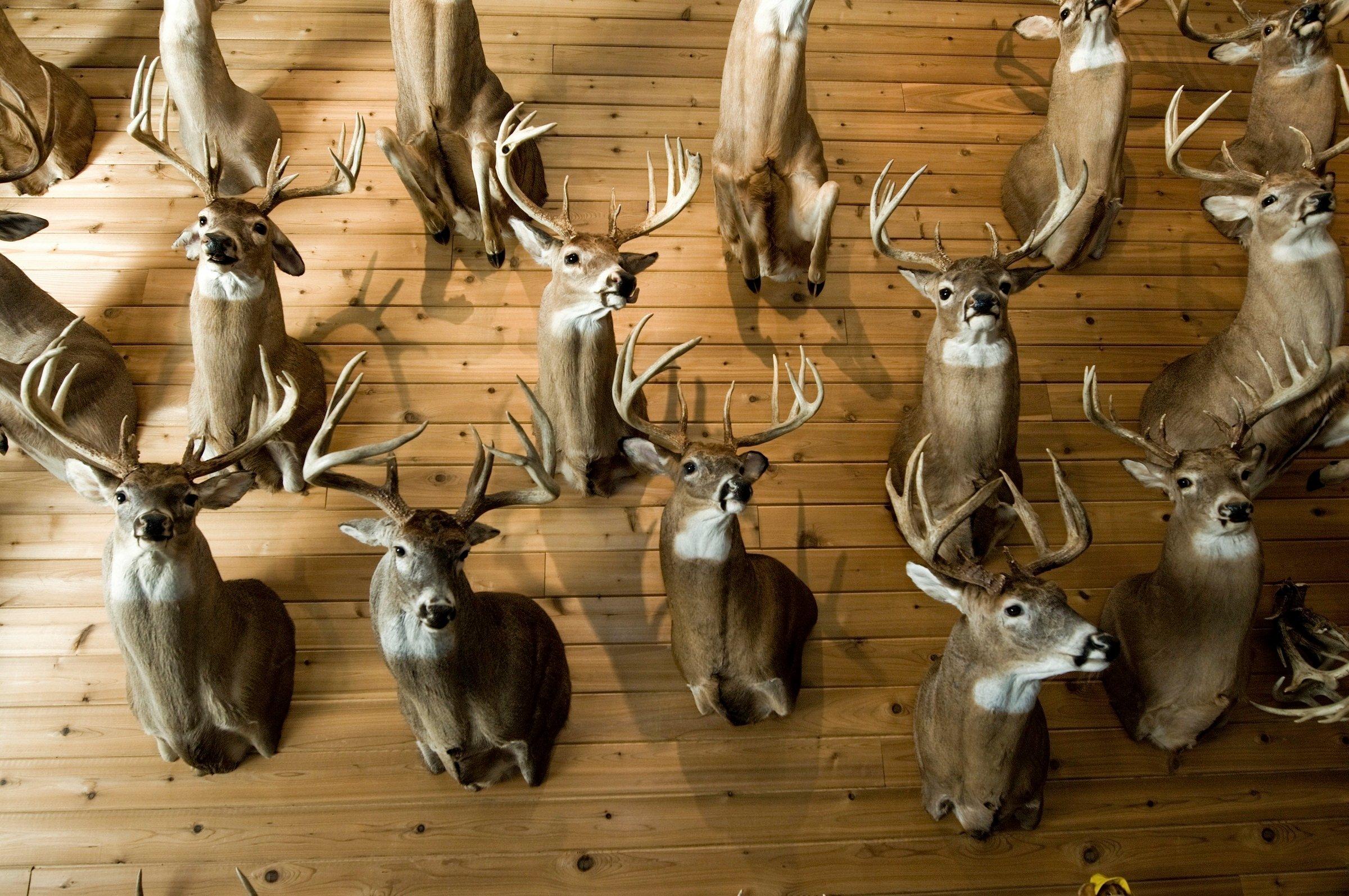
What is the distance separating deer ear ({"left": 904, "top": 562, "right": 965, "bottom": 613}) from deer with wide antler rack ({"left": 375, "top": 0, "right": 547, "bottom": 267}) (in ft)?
6.25

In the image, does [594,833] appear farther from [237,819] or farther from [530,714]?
[237,819]

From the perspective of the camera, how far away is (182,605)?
2.59 m

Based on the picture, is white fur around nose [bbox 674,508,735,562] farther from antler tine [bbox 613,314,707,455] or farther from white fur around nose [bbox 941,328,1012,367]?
white fur around nose [bbox 941,328,1012,367]

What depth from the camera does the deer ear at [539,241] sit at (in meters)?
3.12

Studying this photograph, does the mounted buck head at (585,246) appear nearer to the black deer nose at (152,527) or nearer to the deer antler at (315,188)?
the deer antler at (315,188)

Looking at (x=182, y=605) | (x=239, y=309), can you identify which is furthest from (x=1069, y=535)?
(x=239, y=309)

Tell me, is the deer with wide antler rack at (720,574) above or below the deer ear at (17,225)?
below

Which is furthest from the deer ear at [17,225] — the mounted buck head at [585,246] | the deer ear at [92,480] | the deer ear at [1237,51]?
the deer ear at [1237,51]

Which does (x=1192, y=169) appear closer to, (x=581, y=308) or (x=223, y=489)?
(x=581, y=308)

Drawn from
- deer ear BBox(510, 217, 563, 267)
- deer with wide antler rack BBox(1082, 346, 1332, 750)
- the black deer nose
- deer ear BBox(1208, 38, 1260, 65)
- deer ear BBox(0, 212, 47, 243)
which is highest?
deer ear BBox(1208, 38, 1260, 65)

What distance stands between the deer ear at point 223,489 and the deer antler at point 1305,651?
2919 mm

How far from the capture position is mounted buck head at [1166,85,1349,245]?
319cm

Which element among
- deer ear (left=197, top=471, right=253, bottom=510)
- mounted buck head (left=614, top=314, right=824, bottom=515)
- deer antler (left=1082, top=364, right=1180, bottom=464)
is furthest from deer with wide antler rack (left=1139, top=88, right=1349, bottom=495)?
deer ear (left=197, top=471, right=253, bottom=510)

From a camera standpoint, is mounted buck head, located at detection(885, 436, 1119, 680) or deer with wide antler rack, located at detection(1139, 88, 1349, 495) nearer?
mounted buck head, located at detection(885, 436, 1119, 680)
